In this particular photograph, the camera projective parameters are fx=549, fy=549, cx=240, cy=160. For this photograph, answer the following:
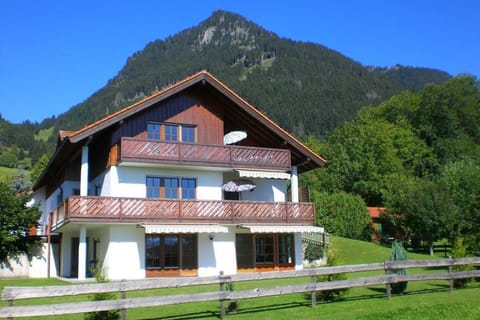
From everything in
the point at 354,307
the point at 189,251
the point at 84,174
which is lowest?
the point at 354,307

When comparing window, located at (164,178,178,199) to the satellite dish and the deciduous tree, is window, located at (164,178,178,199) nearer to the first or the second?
the satellite dish

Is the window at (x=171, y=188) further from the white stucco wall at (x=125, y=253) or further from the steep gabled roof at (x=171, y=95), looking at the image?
the steep gabled roof at (x=171, y=95)

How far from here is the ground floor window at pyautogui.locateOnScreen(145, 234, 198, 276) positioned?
25.5 meters

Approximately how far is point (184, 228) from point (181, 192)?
9.05 ft

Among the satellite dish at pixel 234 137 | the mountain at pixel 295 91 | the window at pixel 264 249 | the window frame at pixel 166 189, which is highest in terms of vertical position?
the mountain at pixel 295 91

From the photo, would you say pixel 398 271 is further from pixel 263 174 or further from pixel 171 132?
pixel 171 132

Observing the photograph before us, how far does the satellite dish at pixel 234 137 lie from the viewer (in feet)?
93.7

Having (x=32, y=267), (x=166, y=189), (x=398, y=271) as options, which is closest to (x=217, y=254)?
(x=166, y=189)

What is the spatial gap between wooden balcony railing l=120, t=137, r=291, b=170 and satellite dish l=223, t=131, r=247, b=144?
2.74 feet

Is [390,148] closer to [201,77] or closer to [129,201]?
[201,77]

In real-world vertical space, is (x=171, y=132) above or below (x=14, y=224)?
above

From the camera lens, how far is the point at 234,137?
28672 millimetres

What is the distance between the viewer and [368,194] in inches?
2355

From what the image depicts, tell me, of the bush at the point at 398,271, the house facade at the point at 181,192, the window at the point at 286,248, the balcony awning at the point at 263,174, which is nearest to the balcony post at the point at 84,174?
the house facade at the point at 181,192
